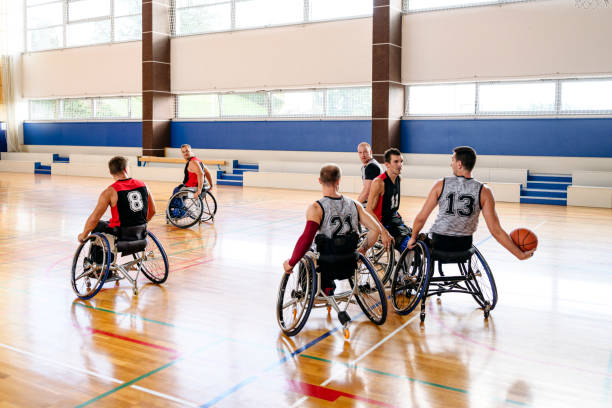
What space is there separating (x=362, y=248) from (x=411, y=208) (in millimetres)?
7170

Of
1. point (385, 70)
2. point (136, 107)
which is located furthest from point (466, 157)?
point (136, 107)

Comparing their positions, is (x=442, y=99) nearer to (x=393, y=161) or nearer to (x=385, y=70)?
(x=385, y=70)

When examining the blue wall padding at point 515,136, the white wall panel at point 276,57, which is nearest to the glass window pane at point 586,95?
the blue wall padding at point 515,136

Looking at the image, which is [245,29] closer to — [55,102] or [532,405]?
[55,102]

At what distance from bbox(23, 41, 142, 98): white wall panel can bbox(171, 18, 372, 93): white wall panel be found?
1572 mm

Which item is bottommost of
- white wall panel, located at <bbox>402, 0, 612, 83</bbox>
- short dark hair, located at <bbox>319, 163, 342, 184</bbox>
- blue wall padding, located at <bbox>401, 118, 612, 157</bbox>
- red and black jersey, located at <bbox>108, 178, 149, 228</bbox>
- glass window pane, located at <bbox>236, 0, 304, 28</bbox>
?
red and black jersey, located at <bbox>108, 178, 149, 228</bbox>

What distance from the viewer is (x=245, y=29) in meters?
16.6

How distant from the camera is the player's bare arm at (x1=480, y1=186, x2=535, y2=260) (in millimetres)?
3912

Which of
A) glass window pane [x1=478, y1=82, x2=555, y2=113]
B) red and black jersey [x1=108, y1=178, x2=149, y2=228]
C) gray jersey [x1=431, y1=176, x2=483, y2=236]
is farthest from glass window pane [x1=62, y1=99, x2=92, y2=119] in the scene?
gray jersey [x1=431, y1=176, x2=483, y2=236]

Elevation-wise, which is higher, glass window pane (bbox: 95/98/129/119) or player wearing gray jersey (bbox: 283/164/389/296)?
glass window pane (bbox: 95/98/129/119)

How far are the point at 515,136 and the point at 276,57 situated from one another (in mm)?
6720

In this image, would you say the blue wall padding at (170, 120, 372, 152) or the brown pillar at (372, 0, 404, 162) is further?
the blue wall padding at (170, 120, 372, 152)

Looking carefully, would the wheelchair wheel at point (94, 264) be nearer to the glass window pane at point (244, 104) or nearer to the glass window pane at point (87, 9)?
the glass window pane at point (244, 104)

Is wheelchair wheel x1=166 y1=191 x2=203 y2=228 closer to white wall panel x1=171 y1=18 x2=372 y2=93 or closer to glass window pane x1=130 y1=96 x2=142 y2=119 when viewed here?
white wall panel x1=171 y1=18 x2=372 y2=93
